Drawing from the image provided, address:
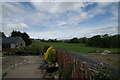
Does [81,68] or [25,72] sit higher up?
[81,68]

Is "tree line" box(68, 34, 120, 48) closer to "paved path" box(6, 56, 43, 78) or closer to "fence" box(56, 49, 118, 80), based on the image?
"fence" box(56, 49, 118, 80)

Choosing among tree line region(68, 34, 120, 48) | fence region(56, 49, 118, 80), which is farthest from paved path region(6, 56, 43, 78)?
tree line region(68, 34, 120, 48)

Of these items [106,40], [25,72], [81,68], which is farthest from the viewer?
[106,40]

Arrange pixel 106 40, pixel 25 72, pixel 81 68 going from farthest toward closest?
1. pixel 106 40
2. pixel 25 72
3. pixel 81 68

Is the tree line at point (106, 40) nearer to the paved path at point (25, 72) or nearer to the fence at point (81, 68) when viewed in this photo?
the fence at point (81, 68)

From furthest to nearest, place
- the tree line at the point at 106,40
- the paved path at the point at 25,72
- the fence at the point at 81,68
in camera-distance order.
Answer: the paved path at the point at 25,72 < the tree line at the point at 106,40 < the fence at the point at 81,68

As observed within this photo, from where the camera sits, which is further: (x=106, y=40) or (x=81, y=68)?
(x=106, y=40)

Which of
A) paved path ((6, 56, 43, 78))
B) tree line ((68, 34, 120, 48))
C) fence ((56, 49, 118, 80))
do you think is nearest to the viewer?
fence ((56, 49, 118, 80))

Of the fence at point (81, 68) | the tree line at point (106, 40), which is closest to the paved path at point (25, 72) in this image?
the fence at point (81, 68)

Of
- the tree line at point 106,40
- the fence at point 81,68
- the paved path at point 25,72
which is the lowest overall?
the paved path at point 25,72

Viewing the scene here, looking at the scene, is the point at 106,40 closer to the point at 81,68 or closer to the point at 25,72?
the point at 25,72

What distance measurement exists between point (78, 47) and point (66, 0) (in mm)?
20837

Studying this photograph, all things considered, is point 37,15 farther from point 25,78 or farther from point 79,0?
point 25,78

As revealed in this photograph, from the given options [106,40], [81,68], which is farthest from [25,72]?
[106,40]
